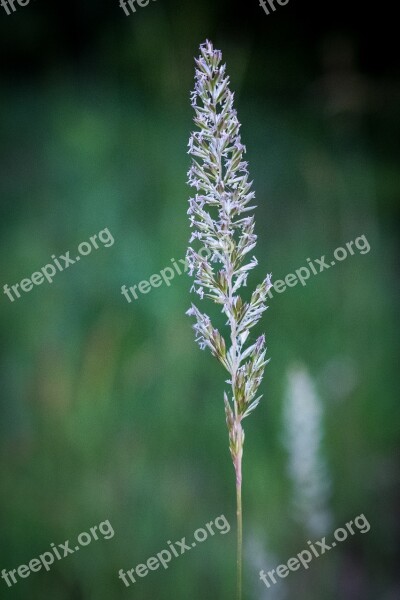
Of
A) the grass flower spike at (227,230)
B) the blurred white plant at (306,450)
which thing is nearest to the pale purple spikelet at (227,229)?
the grass flower spike at (227,230)

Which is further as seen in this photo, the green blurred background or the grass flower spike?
the green blurred background

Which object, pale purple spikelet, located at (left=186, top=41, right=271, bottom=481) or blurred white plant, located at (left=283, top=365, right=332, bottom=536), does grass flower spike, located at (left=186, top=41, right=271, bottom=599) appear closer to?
pale purple spikelet, located at (left=186, top=41, right=271, bottom=481)

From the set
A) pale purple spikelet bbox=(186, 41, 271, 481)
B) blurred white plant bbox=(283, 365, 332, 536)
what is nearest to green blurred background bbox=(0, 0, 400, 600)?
blurred white plant bbox=(283, 365, 332, 536)

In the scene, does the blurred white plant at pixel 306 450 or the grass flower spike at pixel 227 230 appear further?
the blurred white plant at pixel 306 450

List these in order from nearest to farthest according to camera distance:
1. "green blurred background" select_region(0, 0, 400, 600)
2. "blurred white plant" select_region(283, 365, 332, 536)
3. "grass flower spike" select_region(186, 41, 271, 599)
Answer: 1. "grass flower spike" select_region(186, 41, 271, 599)
2. "blurred white plant" select_region(283, 365, 332, 536)
3. "green blurred background" select_region(0, 0, 400, 600)

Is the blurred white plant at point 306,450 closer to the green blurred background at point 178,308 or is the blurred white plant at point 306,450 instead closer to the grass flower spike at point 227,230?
the green blurred background at point 178,308

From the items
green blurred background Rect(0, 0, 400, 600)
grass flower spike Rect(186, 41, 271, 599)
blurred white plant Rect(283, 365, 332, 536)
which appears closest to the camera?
grass flower spike Rect(186, 41, 271, 599)

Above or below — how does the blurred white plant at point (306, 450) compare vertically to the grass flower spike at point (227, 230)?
below

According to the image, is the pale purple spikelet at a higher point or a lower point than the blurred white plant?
higher

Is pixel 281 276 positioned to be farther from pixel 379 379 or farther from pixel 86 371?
pixel 86 371

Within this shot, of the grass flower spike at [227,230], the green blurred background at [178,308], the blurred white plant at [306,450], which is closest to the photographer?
the grass flower spike at [227,230]
